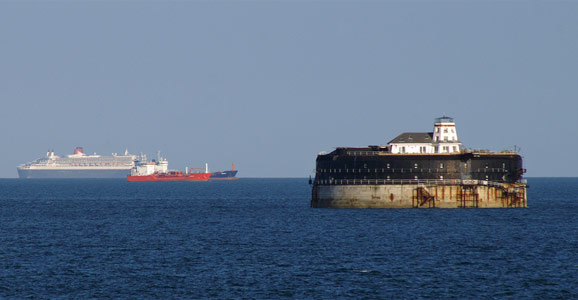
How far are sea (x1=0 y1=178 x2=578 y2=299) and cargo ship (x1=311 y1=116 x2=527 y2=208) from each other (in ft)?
5.76

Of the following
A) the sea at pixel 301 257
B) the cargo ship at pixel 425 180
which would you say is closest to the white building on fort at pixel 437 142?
the cargo ship at pixel 425 180

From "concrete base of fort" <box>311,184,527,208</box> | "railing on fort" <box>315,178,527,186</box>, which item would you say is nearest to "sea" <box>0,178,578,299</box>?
"concrete base of fort" <box>311,184,527,208</box>

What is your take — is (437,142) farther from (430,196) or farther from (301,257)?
(301,257)

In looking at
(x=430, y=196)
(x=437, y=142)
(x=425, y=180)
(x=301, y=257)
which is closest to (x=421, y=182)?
(x=425, y=180)

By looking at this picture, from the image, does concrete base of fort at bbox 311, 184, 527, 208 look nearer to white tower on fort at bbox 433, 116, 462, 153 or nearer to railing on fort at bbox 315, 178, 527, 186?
railing on fort at bbox 315, 178, 527, 186

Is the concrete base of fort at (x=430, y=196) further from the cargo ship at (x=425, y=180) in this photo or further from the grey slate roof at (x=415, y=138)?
the grey slate roof at (x=415, y=138)

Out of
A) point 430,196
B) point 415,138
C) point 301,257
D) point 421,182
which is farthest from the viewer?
point 415,138

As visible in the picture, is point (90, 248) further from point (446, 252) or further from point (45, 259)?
point (446, 252)

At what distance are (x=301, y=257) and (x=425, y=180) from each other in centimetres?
3965

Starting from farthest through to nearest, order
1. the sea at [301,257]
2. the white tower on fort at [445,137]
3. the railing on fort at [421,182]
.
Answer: the white tower on fort at [445,137], the railing on fort at [421,182], the sea at [301,257]

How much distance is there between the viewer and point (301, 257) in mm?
65562

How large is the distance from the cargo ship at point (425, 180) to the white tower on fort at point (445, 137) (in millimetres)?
6971

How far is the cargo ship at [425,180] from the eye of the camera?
101 m

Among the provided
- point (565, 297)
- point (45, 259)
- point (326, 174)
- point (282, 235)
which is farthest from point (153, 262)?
point (326, 174)
